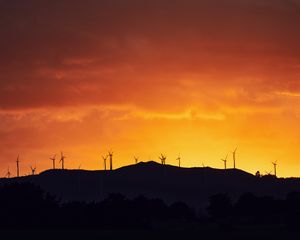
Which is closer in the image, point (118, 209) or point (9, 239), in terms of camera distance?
point (9, 239)

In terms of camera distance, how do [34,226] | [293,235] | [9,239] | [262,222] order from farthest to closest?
[262,222] → [34,226] → [293,235] → [9,239]

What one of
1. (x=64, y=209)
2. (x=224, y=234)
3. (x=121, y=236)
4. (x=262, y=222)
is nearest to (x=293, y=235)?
(x=224, y=234)

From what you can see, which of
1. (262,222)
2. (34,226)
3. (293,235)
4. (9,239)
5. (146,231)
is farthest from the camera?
(262,222)

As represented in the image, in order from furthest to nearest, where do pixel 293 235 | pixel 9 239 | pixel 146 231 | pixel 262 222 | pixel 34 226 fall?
1. pixel 262 222
2. pixel 34 226
3. pixel 146 231
4. pixel 293 235
5. pixel 9 239

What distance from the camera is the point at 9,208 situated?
194m

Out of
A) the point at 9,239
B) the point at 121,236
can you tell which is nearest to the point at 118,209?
the point at 121,236

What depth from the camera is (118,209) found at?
194 metres

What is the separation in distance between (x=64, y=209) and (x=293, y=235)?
203 ft

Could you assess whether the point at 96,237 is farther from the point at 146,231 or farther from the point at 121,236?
the point at 146,231

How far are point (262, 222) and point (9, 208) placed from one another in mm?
51739

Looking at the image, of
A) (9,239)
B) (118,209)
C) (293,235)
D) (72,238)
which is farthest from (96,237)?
(118,209)

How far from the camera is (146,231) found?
16325cm

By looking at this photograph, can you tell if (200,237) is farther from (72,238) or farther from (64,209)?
(64,209)

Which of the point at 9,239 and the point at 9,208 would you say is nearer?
the point at 9,239
